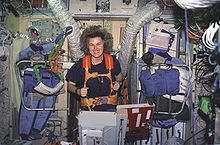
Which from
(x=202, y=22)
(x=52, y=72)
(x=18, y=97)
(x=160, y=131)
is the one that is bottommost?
(x=160, y=131)

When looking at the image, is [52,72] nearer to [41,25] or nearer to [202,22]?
[41,25]

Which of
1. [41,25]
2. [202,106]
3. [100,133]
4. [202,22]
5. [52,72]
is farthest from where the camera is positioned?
[41,25]

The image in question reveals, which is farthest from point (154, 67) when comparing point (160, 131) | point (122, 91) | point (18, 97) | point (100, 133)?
point (18, 97)

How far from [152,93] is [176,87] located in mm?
433

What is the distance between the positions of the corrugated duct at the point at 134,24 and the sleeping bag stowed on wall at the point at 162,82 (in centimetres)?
57

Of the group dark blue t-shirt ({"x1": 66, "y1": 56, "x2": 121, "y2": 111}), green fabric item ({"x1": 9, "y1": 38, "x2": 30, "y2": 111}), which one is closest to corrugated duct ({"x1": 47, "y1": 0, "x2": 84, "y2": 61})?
dark blue t-shirt ({"x1": 66, "y1": 56, "x2": 121, "y2": 111})

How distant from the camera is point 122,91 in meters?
3.36

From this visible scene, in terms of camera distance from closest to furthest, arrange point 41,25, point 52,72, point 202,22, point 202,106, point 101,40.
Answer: point 202,106 < point 202,22 < point 101,40 < point 52,72 < point 41,25

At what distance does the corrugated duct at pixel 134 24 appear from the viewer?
2754 millimetres

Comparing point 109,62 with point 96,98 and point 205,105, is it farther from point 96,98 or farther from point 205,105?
point 205,105

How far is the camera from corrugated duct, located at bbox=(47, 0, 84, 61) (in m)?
2.75

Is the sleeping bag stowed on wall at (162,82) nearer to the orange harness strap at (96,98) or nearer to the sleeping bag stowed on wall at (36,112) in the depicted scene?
the orange harness strap at (96,98)

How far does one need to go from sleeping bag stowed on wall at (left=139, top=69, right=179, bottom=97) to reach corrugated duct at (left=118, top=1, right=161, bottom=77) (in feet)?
1.87

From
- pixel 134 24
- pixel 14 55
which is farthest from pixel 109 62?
pixel 14 55
